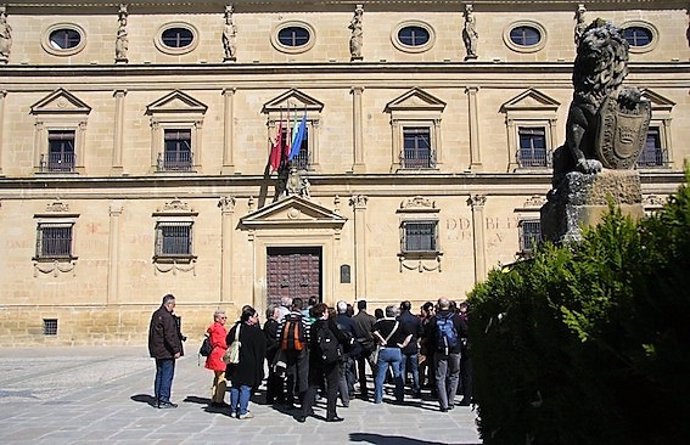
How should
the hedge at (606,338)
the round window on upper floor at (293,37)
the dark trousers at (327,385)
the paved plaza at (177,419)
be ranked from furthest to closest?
the round window on upper floor at (293,37) < the dark trousers at (327,385) < the paved plaza at (177,419) < the hedge at (606,338)

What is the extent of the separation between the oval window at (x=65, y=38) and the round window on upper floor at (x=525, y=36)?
689 inches

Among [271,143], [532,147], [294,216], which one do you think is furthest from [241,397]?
[532,147]

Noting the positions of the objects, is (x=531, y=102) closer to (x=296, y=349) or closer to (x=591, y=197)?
(x=296, y=349)

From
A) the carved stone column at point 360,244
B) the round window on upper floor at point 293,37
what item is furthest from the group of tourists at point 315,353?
the round window on upper floor at point 293,37

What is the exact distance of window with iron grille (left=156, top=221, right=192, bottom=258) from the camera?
26125 mm

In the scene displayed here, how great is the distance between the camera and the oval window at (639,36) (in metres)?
28.2

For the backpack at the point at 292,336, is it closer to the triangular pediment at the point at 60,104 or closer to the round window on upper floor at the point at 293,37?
the round window on upper floor at the point at 293,37

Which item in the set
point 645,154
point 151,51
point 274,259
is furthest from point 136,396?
point 645,154

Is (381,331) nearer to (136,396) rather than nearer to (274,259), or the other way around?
(136,396)

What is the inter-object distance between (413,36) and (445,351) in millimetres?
19672

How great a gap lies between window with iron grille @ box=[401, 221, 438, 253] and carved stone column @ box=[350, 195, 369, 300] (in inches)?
60.9

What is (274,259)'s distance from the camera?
2639 centimetres

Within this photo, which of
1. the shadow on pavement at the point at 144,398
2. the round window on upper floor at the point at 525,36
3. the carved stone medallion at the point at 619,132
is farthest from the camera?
the round window on upper floor at the point at 525,36

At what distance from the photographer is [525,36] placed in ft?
92.4
